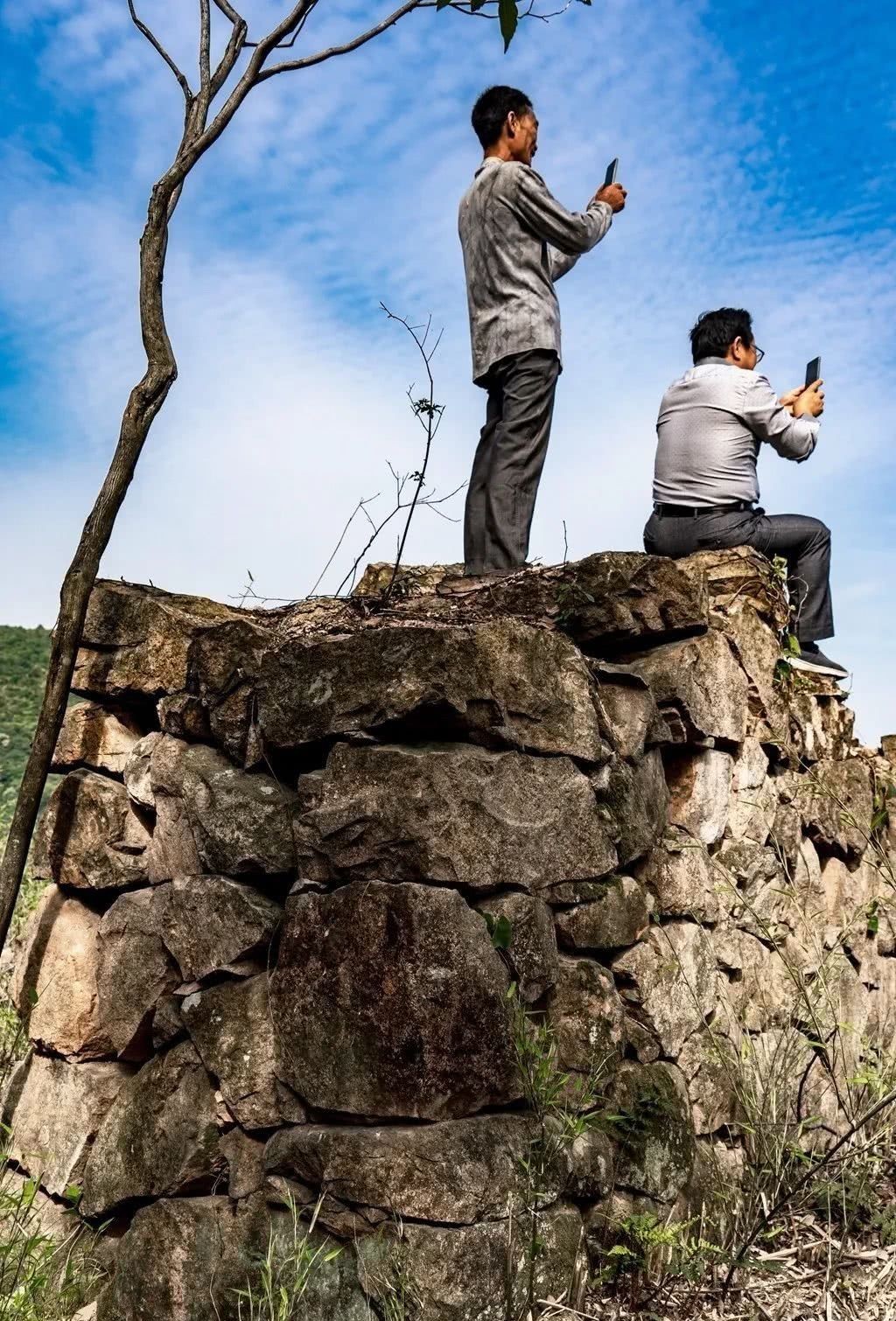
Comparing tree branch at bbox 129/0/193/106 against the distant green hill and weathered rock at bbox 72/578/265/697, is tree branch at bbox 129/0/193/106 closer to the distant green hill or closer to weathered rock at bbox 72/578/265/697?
weathered rock at bbox 72/578/265/697

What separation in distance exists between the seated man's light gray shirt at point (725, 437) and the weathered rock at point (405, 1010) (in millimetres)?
3151

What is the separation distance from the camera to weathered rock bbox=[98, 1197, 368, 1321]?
352 centimetres

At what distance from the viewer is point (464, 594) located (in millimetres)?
5023

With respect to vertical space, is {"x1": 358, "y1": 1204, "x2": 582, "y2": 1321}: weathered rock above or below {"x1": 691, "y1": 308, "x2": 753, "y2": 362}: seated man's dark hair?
below

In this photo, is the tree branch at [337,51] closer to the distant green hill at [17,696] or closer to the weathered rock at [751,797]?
the weathered rock at [751,797]

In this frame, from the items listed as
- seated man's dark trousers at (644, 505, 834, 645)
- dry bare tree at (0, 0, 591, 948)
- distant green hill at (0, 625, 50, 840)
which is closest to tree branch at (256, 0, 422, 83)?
dry bare tree at (0, 0, 591, 948)

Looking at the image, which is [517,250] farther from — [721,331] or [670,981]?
[670,981]

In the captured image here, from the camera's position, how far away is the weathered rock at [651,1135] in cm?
386

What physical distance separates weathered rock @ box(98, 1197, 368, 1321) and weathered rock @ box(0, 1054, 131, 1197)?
0.47m

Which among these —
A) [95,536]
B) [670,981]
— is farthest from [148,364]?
[670,981]

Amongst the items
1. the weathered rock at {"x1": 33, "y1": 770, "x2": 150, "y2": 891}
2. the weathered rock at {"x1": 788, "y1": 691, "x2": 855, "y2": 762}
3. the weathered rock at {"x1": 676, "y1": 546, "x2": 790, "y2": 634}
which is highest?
the weathered rock at {"x1": 676, "y1": 546, "x2": 790, "y2": 634}

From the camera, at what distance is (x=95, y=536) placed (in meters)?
4.73

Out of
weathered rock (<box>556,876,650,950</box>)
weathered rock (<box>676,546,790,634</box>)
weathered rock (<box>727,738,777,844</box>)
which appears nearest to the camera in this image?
weathered rock (<box>556,876,650,950</box>)

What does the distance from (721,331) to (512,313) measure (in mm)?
1309
